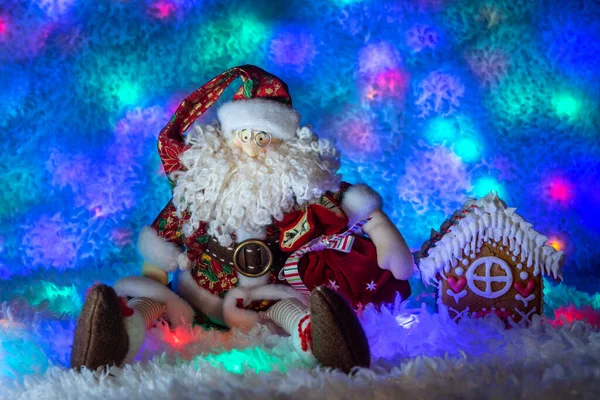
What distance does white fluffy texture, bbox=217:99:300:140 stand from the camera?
1405mm

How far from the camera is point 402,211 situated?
6.80ft

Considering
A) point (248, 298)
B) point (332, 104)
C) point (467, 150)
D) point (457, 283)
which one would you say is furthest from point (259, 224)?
point (467, 150)

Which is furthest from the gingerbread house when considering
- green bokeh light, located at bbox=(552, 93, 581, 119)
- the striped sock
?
green bokeh light, located at bbox=(552, 93, 581, 119)

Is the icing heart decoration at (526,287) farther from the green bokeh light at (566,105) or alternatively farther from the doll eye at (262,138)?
the green bokeh light at (566,105)

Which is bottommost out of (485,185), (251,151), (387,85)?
(251,151)

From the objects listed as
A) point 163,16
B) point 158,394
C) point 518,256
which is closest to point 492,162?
point 518,256

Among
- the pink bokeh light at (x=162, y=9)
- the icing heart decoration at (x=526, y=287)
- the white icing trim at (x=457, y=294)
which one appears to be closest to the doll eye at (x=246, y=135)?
the white icing trim at (x=457, y=294)

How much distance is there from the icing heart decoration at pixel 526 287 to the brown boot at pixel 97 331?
80 centimetres

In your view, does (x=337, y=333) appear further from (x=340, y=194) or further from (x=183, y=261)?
(x=183, y=261)

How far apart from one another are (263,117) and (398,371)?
0.67m

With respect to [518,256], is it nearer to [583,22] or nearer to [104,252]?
[583,22]

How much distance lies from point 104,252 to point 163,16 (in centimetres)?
78

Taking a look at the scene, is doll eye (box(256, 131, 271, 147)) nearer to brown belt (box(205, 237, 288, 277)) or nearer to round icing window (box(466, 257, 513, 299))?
brown belt (box(205, 237, 288, 277))

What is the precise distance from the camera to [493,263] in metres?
1.30
